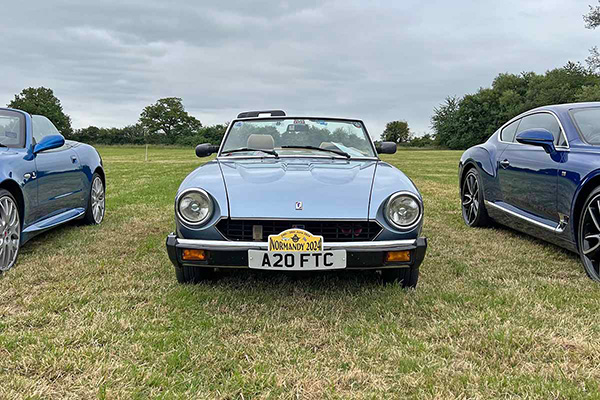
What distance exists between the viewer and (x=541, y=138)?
402cm

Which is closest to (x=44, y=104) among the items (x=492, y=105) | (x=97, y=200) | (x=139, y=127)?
(x=139, y=127)

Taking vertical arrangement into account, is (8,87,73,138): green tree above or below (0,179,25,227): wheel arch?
above

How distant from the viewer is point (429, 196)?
8.63 m

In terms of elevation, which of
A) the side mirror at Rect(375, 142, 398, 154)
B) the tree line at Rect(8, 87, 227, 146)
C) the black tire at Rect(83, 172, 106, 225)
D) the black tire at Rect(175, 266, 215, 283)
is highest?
the tree line at Rect(8, 87, 227, 146)

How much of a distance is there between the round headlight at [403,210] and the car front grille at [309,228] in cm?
12

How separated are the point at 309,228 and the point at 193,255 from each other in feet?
2.31

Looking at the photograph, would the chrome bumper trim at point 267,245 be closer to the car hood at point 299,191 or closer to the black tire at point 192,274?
the car hood at point 299,191

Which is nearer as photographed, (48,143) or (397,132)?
(48,143)

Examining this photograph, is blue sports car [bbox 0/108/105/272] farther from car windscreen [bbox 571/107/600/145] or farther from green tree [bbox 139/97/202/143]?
green tree [bbox 139/97/202/143]

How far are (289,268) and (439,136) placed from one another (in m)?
76.6

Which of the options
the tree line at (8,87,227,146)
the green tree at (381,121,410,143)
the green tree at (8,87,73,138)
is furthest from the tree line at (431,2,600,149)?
the green tree at (8,87,73,138)

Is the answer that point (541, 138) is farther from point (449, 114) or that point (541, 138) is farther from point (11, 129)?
point (449, 114)

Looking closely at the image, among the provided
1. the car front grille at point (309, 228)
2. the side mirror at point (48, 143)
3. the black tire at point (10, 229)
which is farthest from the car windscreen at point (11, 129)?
the car front grille at point (309, 228)

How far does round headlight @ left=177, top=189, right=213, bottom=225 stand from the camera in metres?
2.88
